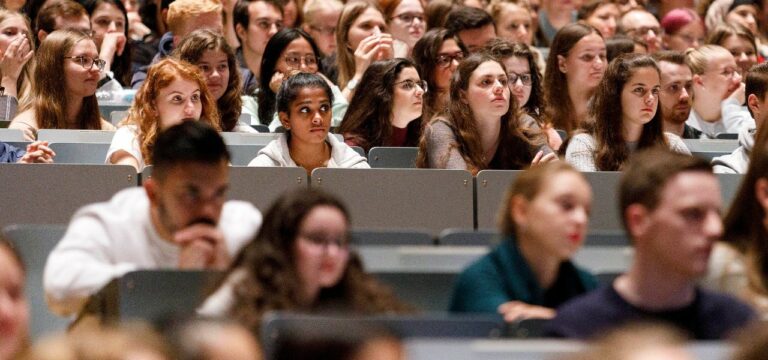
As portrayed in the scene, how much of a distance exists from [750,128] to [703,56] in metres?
1.33

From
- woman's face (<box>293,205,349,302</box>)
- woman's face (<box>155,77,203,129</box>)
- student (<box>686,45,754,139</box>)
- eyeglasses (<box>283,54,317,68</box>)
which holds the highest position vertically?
woman's face (<box>293,205,349,302</box>)

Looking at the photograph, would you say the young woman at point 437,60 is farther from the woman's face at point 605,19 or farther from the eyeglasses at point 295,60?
the woman's face at point 605,19

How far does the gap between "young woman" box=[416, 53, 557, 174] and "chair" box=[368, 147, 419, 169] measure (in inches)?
4.0

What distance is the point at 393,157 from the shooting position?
5035 mm

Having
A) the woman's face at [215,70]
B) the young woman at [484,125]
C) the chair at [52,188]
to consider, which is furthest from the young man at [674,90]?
the chair at [52,188]

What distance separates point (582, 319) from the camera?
8.74ft

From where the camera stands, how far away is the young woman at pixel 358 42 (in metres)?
6.14

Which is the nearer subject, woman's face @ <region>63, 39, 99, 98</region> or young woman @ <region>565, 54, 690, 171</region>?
young woman @ <region>565, 54, 690, 171</region>

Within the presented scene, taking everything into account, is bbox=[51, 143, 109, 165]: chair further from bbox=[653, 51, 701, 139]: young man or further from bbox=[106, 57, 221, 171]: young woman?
bbox=[653, 51, 701, 139]: young man

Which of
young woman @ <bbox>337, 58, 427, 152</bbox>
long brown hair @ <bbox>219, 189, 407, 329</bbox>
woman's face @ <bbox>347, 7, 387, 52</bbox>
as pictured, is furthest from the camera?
woman's face @ <bbox>347, 7, 387, 52</bbox>

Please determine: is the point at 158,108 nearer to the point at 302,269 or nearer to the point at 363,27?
the point at 363,27

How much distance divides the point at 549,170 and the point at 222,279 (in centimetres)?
76

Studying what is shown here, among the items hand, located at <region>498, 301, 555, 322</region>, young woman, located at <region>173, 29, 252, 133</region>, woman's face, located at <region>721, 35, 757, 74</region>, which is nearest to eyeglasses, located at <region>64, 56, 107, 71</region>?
young woman, located at <region>173, 29, 252, 133</region>

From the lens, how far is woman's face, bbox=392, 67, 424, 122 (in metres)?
5.35
